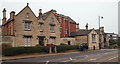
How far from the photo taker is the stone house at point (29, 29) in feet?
119

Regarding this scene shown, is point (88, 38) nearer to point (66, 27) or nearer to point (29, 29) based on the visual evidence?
point (66, 27)

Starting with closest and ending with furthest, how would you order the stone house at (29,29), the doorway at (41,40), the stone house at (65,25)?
the stone house at (29,29), the doorway at (41,40), the stone house at (65,25)

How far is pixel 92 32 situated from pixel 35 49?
2261 cm

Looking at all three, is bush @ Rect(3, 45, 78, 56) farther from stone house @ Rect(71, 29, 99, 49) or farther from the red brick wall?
the red brick wall

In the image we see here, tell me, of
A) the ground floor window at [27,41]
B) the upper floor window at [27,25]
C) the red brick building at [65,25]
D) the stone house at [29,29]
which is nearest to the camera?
the stone house at [29,29]

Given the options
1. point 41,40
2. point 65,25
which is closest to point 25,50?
point 41,40

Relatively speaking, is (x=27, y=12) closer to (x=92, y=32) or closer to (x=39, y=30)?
(x=39, y=30)

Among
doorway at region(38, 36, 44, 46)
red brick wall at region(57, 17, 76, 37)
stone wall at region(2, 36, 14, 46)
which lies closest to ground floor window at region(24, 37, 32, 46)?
doorway at region(38, 36, 44, 46)

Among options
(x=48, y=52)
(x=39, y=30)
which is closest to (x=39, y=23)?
(x=39, y=30)

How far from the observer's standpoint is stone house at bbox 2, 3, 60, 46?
36250 mm

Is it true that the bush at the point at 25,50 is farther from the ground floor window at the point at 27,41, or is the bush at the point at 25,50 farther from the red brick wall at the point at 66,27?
the red brick wall at the point at 66,27

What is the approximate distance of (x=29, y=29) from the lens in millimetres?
38375

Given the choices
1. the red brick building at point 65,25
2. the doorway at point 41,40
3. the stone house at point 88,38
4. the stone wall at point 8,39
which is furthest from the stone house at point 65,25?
the stone wall at point 8,39

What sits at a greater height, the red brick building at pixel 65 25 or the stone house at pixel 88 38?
the red brick building at pixel 65 25
